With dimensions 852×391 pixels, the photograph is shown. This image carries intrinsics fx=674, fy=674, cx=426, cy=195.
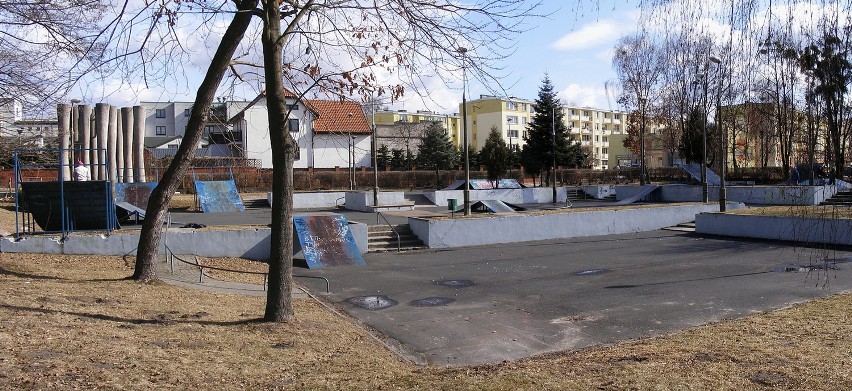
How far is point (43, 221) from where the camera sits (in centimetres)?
1580

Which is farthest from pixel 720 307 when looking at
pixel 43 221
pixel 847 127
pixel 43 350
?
pixel 847 127

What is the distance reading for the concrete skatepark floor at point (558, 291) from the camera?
33.1ft

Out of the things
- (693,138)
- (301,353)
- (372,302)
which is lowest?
(372,302)

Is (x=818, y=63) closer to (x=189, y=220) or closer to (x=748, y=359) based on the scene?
(x=748, y=359)

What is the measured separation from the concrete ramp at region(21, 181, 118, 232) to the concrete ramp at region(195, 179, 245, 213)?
1789 cm

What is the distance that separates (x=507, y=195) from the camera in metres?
43.3

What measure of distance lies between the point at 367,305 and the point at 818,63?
29.8 feet

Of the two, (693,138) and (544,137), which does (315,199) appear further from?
(693,138)

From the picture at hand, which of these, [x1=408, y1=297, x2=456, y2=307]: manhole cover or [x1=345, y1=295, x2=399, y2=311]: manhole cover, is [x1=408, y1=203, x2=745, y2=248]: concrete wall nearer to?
[x1=345, y1=295, x2=399, y2=311]: manhole cover

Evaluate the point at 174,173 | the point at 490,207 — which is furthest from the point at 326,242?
the point at 490,207

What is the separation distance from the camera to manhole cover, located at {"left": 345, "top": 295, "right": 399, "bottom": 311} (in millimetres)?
12683

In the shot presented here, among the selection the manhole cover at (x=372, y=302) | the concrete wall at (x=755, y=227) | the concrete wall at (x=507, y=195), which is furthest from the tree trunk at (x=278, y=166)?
the concrete wall at (x=507, y=195)

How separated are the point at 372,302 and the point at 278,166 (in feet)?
15.5

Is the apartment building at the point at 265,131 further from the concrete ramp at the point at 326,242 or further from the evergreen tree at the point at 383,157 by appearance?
the concrete ramp at the point at 326,242
